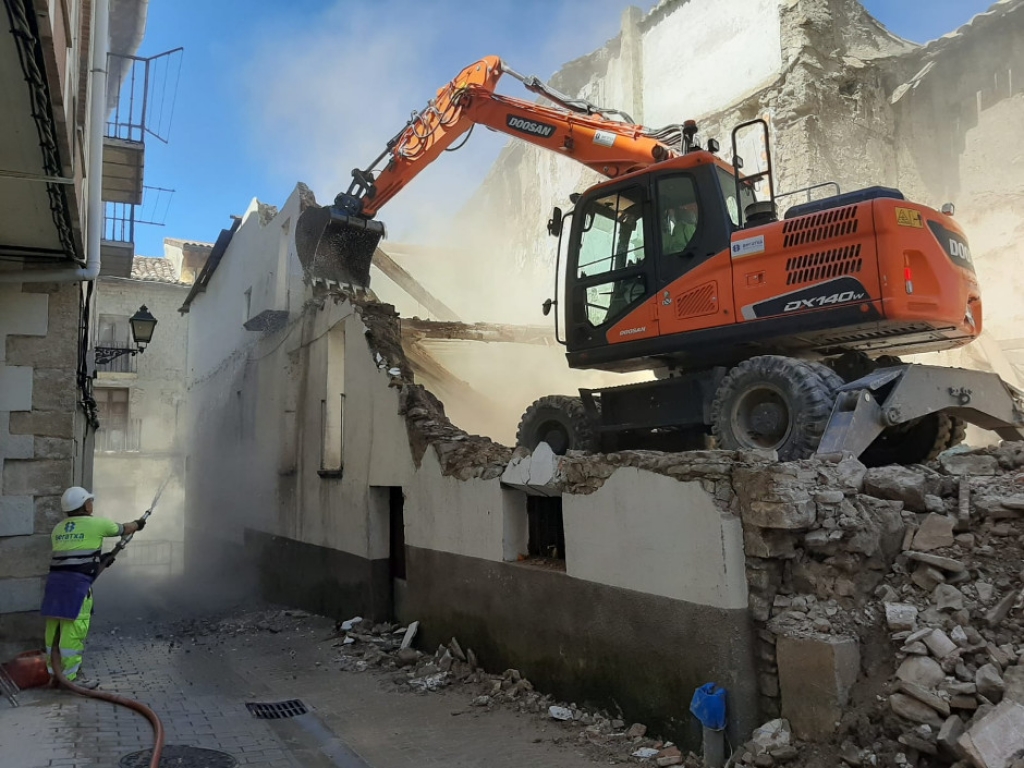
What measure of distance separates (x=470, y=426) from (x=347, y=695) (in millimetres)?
5862

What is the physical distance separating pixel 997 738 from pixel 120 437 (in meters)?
25.4

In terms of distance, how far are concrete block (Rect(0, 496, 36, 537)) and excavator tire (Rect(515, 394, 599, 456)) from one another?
4.23 meters

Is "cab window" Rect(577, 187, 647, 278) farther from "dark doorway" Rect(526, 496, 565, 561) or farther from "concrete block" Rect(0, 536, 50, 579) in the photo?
"concrete block" Rect(0, 536, 50, 579)

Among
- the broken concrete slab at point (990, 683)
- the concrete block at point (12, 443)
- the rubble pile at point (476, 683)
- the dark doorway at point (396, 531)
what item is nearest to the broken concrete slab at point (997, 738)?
the broken concrete slab at point (990, 683)

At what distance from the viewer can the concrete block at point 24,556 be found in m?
6.12

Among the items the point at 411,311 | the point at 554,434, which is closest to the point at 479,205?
the point at 411,311

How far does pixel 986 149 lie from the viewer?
576 inches

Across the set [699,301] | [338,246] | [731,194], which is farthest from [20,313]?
[731,194]

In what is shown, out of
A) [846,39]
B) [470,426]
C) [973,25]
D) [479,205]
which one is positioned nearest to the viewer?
[470,426]

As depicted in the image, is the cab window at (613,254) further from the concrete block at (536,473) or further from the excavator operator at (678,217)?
the concrete block at (536,473)

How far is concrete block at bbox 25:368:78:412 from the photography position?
631 centimetres

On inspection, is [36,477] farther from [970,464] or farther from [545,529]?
[970,464]

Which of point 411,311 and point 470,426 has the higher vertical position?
point 411,311

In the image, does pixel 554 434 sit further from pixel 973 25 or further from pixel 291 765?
pixel 973 25
